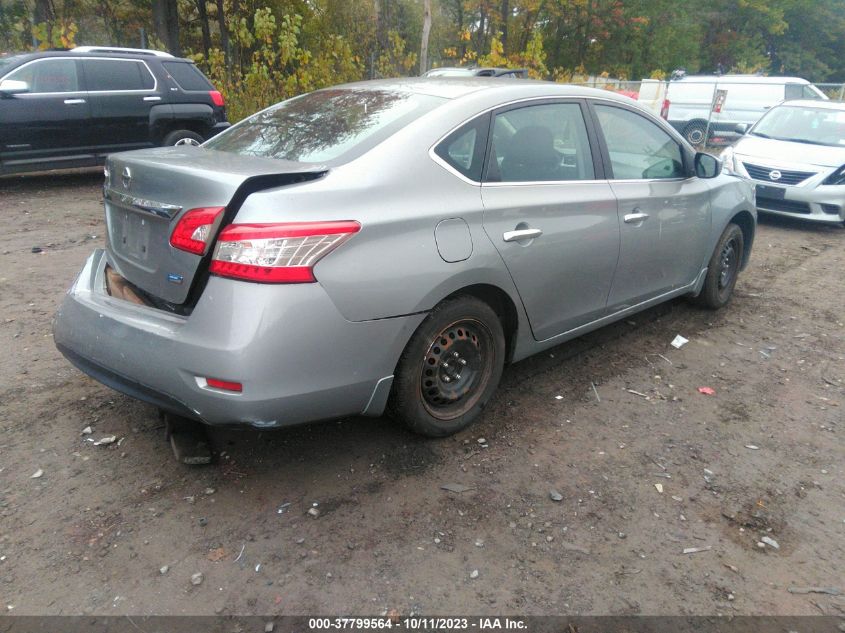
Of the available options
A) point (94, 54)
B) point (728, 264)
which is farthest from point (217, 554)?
point (94, 54)

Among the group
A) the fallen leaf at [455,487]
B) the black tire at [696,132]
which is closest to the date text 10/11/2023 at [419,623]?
the fallen leaf at [455,487]

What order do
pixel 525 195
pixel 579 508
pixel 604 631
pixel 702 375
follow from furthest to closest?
pixel 702 375 → pixel 525 195 → pixel 579 508 → pixel 604 631

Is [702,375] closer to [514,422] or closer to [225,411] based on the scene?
[514,422]

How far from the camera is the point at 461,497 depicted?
294 cm

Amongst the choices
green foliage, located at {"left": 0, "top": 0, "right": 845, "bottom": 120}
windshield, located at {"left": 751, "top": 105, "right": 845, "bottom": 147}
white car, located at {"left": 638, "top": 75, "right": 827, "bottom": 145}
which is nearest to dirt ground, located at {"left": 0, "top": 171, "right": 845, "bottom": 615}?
windshield, located at {"left": 751, "top": 105, "right": 845, "bottom": 147}

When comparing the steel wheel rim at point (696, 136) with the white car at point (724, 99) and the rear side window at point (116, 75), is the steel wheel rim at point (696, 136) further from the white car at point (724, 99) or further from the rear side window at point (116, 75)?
the rear side window at point (116, 75)

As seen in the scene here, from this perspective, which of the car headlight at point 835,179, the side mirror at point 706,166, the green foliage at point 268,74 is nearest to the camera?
the side mirror at point 706,166

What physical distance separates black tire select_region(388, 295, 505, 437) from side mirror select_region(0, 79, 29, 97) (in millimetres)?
8196

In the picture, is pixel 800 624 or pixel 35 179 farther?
pixel 35 179

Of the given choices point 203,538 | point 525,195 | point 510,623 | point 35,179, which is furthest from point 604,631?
point 35,179

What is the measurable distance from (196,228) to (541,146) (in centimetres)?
197

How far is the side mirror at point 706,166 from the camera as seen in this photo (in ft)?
15.2

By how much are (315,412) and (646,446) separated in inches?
70.8

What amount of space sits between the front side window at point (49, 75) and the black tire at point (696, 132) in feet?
50.5
